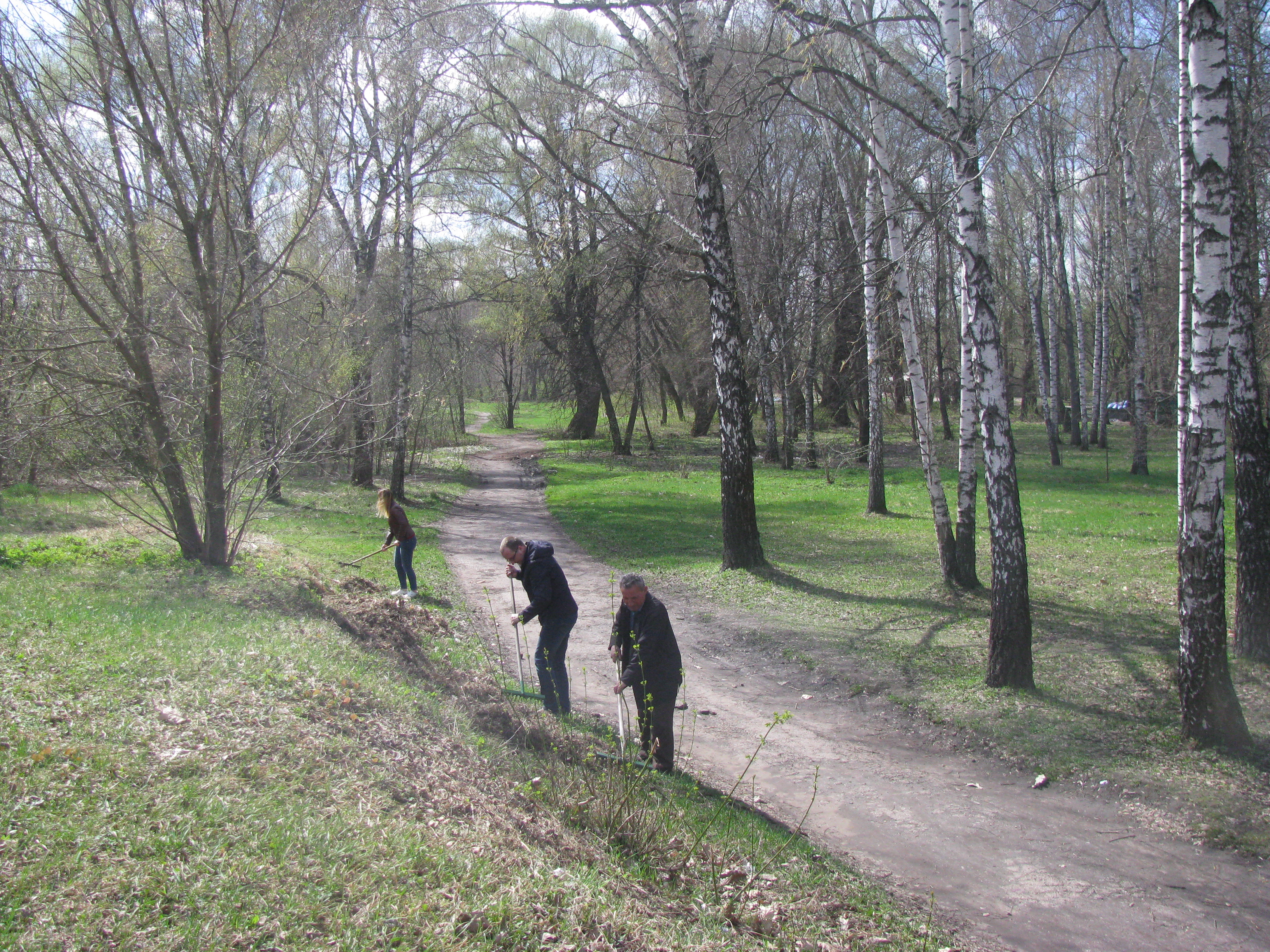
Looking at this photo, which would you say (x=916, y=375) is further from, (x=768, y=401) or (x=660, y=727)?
(x=768, y=401)

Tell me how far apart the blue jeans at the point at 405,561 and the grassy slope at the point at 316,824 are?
3.92 meters

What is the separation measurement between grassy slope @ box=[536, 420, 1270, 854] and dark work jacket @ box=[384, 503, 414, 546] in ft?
→ 14.1

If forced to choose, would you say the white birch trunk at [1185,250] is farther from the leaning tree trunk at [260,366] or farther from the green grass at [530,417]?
the green grass at [530,417]

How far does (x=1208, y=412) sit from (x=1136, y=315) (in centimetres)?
2122

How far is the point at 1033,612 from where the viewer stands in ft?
33.1

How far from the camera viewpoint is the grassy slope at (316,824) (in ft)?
11.0

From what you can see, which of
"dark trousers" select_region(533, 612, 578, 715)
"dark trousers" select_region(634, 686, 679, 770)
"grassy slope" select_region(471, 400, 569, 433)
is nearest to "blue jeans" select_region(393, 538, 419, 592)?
"dark trousers" select_region(533, 612, 578, 715)

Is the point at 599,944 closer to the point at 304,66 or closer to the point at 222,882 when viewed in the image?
the point at 222,882

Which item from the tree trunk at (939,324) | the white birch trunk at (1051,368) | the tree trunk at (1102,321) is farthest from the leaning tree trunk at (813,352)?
the tree trunk at (1102,321)

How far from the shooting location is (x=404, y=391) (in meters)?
18.8

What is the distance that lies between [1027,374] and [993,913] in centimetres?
4646

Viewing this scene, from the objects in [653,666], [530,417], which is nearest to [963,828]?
[653,666]

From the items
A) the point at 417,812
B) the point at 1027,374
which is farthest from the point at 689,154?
the point at 1027,374

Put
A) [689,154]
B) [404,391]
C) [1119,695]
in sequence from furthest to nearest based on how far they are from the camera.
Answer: [404,391] → [689,154] → [1119,695]
